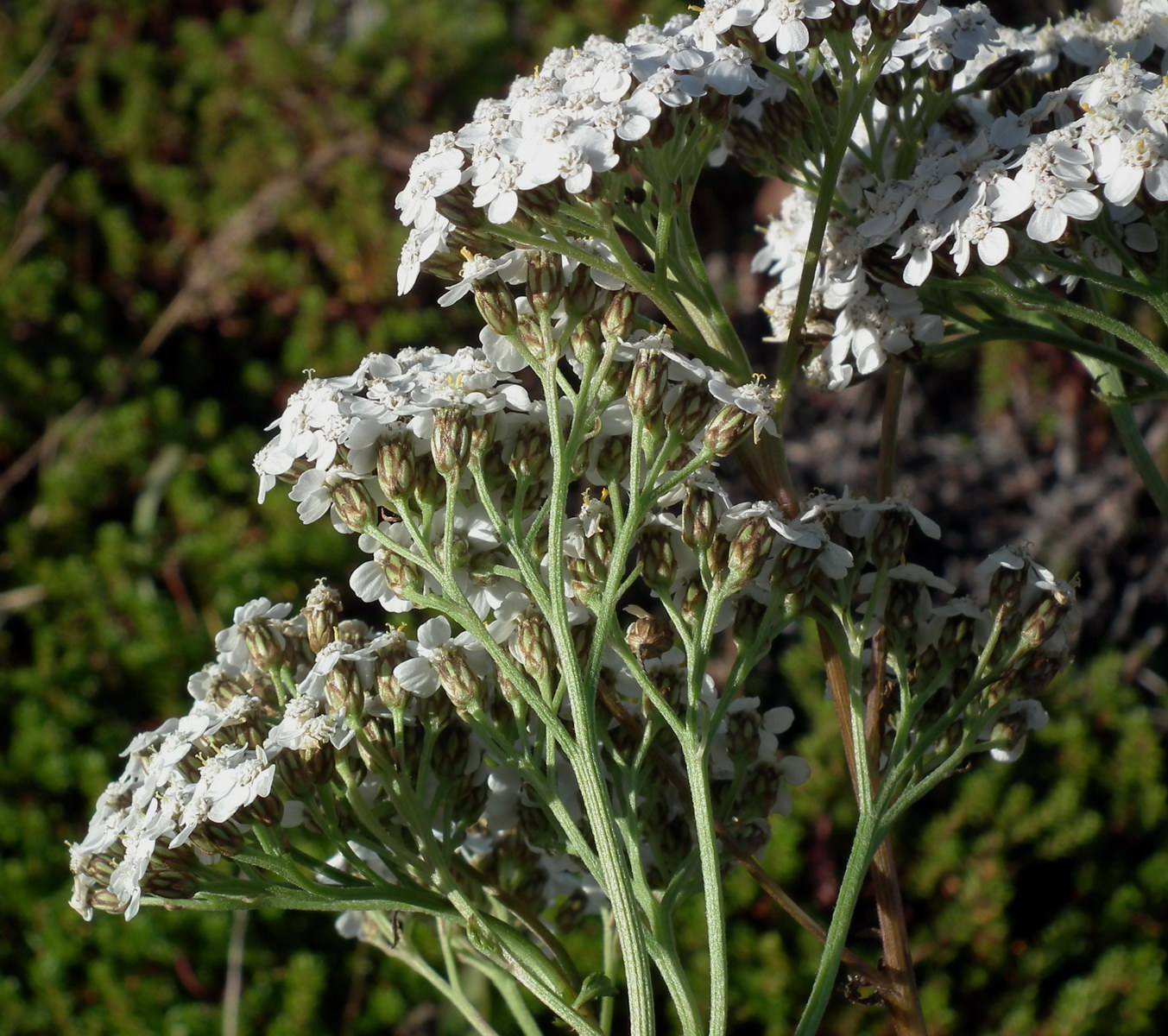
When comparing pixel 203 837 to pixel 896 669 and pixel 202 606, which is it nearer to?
pixel 896 669

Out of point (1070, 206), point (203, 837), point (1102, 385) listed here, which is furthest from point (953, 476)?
point (203, 837)

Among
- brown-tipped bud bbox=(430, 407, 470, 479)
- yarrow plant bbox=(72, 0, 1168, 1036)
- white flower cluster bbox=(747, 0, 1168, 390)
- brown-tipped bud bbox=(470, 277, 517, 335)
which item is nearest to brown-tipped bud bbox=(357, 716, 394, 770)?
yarrow plant bbox=(72, 0, 1168, 1036)

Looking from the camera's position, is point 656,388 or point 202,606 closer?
point 656,388

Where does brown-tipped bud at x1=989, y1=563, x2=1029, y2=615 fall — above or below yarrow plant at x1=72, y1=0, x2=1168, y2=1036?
below

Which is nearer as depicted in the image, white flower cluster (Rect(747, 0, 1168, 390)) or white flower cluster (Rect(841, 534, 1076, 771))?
white flower cluster (Rect(747, 0, 1168, 390))

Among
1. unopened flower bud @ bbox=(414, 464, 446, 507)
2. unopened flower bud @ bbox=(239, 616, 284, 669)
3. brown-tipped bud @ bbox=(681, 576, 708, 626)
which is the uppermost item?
unopened flower bud @ bbox=(414, 464, 446, 507)

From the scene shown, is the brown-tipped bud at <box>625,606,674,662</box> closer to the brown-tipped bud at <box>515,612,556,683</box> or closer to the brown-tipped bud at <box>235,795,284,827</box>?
the brown-tipped bud at <box>515,612,556,683</box>
